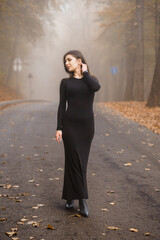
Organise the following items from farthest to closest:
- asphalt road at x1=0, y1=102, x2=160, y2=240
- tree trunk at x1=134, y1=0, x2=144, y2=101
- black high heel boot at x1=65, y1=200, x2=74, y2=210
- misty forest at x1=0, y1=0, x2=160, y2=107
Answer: misty forest at x1=0, y1=0, x2=160, y2=107 < tree trunk at x1=134, y1=0, x2=144, y2=101 < black high heel boot at x1=65, y1=200, x2=74, y2=210 < asphalt road at x1=0, y1=102, x2=160, y2=240

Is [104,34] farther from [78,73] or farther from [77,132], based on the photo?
[77,132]

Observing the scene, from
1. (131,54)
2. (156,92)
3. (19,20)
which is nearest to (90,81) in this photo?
(156,92)

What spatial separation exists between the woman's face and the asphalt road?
1.97 meters

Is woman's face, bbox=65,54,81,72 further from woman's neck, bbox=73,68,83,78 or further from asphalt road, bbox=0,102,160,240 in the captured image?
asphalt road, bbox=0,102,160,240

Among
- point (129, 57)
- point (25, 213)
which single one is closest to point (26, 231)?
point (25, 213)

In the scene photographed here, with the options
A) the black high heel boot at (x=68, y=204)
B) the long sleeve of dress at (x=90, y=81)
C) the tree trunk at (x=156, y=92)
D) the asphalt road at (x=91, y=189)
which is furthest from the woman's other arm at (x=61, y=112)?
the tree trunk at (x=156, y=92)

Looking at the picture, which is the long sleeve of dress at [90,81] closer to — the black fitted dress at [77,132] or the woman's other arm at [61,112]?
the black fitted dress at [77,132]

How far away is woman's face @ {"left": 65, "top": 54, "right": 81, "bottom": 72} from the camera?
498cm

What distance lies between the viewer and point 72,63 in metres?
4.98

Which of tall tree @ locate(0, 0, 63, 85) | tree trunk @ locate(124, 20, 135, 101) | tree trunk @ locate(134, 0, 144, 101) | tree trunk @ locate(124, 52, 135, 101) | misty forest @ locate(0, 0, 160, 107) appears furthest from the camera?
tall tree @ locate(0, 0, 63, 85)

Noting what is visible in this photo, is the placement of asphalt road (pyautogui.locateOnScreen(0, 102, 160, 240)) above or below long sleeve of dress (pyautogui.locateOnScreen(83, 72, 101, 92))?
below

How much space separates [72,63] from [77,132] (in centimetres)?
95

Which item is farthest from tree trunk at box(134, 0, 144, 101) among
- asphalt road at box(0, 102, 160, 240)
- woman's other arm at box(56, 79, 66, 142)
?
woman's other arm at box(56, 79, 66, 142)

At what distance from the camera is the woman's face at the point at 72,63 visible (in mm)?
4977
